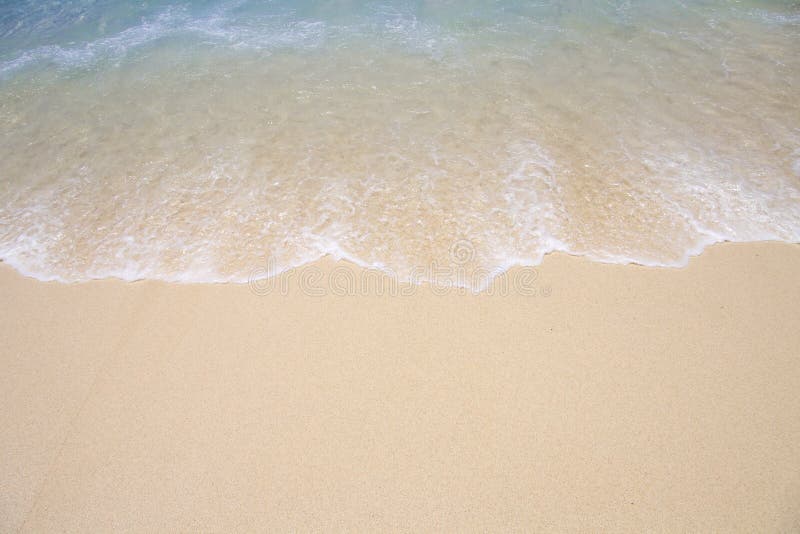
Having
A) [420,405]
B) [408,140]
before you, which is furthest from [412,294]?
[408,140]

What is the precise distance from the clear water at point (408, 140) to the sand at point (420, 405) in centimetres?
41

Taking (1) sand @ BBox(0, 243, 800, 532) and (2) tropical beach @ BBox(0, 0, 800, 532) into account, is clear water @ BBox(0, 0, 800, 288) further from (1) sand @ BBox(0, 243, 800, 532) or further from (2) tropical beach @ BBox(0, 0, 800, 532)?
(1) sand @ BBox(0, 243, 800, 532)

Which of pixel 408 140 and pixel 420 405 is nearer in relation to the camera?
pixel 420 405

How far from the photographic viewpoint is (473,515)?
2.22 meters

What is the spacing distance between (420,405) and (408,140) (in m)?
3.02

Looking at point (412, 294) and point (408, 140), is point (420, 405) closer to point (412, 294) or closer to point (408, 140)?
point (412, 294)

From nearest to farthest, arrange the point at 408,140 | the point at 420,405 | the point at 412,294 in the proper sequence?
1. the point at 420,405
2. the point at 412,294
3. the point at 408,140

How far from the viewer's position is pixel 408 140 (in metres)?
4.68

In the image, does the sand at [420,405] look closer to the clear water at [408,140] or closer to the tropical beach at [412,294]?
the tropical beach at [412,294]

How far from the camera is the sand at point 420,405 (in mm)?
2271

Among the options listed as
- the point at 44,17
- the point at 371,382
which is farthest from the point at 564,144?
the point at 44,17

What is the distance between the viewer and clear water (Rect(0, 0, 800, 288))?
366 centimetres

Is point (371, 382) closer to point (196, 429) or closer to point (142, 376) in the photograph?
point (196, 429)

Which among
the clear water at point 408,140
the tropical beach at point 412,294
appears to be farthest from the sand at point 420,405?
the clear water at point 408,140
